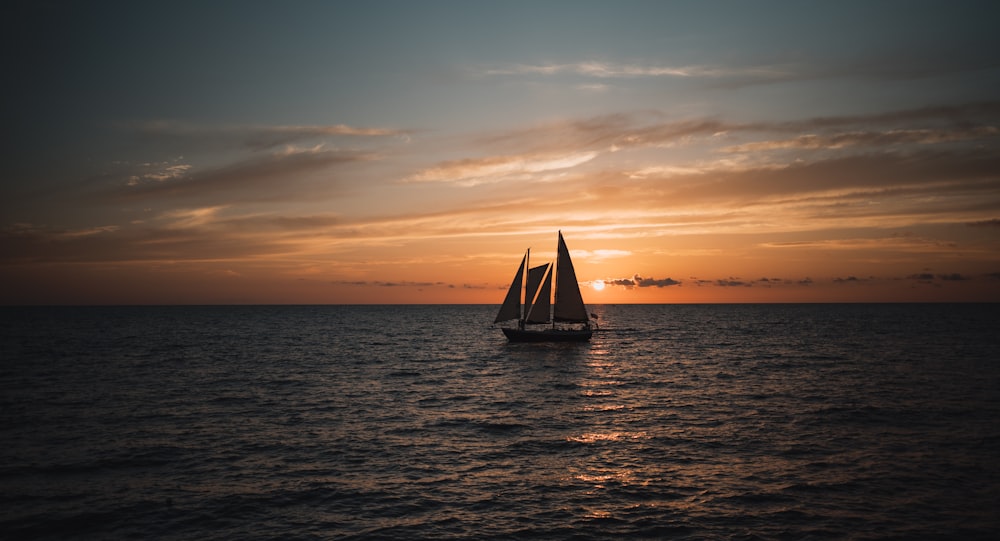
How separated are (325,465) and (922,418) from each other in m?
36.9

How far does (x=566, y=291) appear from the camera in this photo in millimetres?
87188

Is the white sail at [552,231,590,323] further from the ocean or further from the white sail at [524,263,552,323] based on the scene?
the ocean

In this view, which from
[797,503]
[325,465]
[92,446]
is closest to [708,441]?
[797,503]

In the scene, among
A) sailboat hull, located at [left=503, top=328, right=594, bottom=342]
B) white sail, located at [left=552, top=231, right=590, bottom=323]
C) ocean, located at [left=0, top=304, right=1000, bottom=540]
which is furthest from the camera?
sailboat hull, located at [left=503, top=328, right=594, bottom=342]

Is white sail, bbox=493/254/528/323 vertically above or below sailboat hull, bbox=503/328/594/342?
above

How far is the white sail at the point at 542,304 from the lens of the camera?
87438mm

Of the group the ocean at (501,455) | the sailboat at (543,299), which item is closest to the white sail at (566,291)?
the sailboat at (543,299)

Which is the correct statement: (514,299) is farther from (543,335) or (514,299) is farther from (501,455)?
(501,455)

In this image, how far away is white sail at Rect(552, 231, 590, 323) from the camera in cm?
8619

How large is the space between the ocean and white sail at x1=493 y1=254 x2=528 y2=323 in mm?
23975

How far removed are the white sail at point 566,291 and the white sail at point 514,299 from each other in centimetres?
531

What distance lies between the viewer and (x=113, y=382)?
56344mm

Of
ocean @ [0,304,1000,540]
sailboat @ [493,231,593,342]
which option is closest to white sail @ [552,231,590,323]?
sailboat @ [493,231,593,342]

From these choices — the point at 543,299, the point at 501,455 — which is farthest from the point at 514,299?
the point at 501,455
